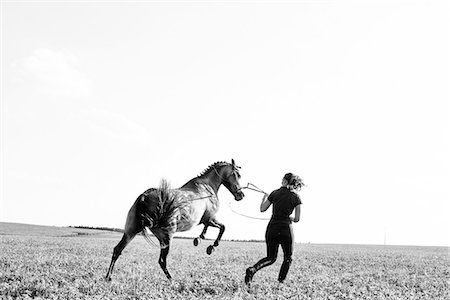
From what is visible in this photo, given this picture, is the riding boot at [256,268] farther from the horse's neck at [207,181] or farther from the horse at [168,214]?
the horse's neck at [207,181]

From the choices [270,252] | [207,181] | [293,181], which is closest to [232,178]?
[207,181]

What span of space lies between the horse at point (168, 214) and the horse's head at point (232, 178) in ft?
0.28

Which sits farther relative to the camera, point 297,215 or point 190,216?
point 190,216

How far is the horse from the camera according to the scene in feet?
39.9

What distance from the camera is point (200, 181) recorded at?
13422 mm

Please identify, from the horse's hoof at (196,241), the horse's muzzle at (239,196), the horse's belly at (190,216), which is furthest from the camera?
the horse's muzzle at (239,196)

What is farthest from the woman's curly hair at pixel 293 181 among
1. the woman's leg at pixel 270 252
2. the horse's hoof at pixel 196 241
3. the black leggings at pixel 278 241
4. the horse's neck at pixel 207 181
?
the horse's hoof at pixel 196 241

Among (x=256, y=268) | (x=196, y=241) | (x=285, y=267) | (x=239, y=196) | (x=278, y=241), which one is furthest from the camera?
(x=239, y=196)

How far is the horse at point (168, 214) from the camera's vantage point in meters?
12.2

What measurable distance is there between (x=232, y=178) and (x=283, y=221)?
2.07m

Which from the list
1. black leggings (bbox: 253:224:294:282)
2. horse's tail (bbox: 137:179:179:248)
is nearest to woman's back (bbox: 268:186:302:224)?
black leggings (bbox: 253:224:294:282)

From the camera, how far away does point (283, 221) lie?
11.9m

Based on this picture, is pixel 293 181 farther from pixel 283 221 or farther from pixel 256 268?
pixel 256 268

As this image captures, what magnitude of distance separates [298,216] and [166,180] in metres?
3.20
